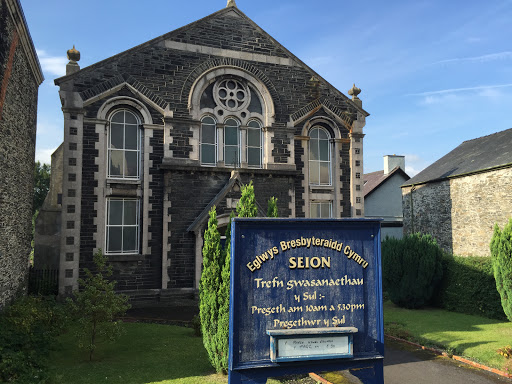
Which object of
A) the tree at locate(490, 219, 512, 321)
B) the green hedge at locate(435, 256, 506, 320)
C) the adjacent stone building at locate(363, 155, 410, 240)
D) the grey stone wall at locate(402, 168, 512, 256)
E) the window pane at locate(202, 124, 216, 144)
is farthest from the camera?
the adjacent stone building at locate(363, 155, 410, 240)

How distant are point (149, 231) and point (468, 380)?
38.6ft

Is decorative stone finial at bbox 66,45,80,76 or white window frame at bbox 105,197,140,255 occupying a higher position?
decorative stone finial at bbox 66,45,80,76

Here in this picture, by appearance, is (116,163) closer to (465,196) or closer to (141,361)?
(141,361)

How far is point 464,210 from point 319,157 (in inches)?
453

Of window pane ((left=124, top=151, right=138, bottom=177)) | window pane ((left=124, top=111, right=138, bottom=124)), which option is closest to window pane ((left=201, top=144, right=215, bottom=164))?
window pane ((left=124, top=151, right=138, bottom=177))

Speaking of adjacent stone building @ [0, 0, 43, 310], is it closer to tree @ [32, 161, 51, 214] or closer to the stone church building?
Result: the stone church building

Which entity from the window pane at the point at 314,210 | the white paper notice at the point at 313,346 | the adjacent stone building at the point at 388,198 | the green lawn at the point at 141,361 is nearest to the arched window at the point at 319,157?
the window pane at the point at 314,210

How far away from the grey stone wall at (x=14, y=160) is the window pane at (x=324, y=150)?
12.0 m

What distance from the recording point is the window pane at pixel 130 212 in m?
16.5

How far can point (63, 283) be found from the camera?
15.0m

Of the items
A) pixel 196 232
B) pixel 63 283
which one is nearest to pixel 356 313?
pixel 196 232

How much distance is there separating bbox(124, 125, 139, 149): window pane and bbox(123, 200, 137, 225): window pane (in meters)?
2.24

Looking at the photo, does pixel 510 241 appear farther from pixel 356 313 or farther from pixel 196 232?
pixel 196 232

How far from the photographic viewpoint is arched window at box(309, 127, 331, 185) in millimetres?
19375
